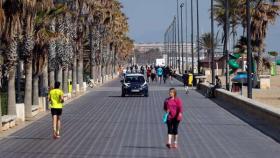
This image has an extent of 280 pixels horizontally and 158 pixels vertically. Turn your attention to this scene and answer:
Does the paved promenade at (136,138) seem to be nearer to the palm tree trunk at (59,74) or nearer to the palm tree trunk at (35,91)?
the palm tree trunk at (35,91)

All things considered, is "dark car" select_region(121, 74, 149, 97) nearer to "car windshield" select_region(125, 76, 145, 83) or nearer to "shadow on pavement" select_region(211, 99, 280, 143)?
"car windshield" select_region(125, 76, 145, 83)

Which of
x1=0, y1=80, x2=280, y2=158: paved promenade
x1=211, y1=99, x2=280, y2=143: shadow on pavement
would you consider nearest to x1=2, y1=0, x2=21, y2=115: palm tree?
x1=0, y1=80, x2=280, y2=158: paved promenade

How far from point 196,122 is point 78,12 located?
99.6 feet

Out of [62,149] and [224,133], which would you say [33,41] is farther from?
[62,149]

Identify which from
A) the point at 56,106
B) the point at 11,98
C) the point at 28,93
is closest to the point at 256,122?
the point at 56,106

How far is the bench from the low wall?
8469 millimetres

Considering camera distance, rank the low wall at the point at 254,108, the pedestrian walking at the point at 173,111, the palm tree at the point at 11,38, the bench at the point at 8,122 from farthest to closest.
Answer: the palm tree at the point at 11,38 < the bench at the point at 8,122 < the low wall at the point at 254,108 < the pedestrian walking at the point at 173,111

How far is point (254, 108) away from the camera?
2989 centimetres

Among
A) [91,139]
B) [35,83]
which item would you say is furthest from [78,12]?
[91,139]

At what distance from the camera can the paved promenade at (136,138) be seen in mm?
18531

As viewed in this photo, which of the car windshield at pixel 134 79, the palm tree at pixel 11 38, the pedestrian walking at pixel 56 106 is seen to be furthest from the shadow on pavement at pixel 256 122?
the car windshield at pixel 134 79

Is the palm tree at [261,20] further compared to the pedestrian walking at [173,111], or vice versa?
the palm tree at [261,20]

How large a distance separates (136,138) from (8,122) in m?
5.97

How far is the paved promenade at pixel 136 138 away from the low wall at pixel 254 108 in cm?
73
